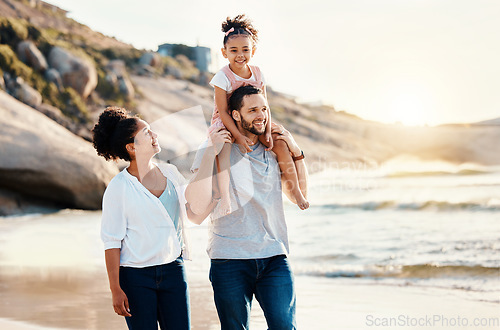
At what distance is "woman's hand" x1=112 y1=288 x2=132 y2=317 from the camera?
109 inches

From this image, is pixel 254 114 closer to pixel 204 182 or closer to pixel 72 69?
pixel 204 182

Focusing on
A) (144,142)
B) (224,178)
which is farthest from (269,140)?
(144,142)

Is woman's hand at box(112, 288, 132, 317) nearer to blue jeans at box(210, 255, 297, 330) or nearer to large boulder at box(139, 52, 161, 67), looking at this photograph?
blue jeans at box(210, 255, 297, 330)

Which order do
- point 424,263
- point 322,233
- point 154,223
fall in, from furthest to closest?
1. point 322,233
2. point 424,263
3. point 154,223

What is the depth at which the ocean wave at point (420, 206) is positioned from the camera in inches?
595

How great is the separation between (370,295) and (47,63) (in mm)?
20046

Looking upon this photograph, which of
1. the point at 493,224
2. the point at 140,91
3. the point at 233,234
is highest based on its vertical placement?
the point at 140,91

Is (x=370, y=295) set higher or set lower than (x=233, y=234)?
lower

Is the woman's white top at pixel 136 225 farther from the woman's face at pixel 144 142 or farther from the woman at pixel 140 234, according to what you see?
the woman's face at pixel 144 142

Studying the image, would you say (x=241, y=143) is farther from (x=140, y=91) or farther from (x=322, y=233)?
(x=140, y=91)

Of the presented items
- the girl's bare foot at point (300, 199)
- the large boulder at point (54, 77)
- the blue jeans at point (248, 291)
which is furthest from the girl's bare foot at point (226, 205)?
the large boulder at point (54, 77)

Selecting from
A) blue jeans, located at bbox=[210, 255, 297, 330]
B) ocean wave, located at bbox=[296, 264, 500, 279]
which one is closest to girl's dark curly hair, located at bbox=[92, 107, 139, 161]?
blue jeans, located at bbox=[210, 255, 297, 330]

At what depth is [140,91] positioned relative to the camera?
3184cm

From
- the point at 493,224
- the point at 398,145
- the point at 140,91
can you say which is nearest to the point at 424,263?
the point at 493,224
